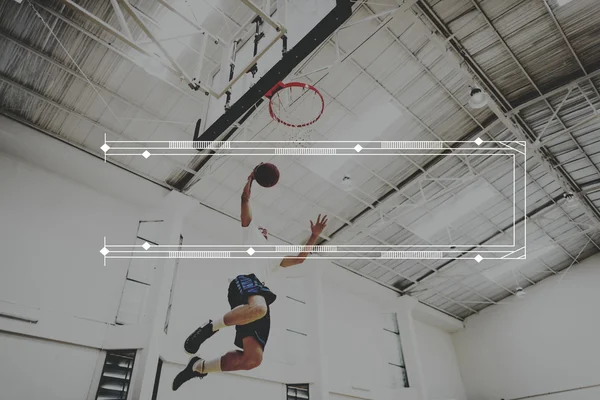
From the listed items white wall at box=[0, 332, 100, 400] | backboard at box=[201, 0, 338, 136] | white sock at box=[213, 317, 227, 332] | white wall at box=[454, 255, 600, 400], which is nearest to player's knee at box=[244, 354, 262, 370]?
white sock at box=[213, 317, 227, 332]

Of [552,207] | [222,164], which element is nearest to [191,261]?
[222,164]

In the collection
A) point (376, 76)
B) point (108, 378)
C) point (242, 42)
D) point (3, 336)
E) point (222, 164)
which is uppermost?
point (376, 76)

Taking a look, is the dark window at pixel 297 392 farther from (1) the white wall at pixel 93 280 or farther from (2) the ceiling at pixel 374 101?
(2) the ceiling at pixel 374 101

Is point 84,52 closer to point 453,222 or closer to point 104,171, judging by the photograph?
point 104,171

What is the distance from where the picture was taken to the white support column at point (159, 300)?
8422 millimetres

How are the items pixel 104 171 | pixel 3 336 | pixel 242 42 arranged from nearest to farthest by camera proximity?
pixel 242 42 < pixel 3 336 < pixel 104 171

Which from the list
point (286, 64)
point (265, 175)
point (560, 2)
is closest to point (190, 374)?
point (265, 175)

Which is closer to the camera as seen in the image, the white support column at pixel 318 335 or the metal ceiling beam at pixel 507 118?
the metal ceiling beam at pixel 507 118

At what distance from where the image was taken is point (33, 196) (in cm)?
925

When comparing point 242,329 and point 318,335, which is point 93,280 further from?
point 318,335

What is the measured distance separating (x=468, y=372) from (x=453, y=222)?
8974 millimetres

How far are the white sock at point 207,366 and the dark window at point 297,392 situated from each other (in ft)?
25.7

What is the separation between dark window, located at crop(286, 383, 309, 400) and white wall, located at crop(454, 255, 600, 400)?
10.7 meters
